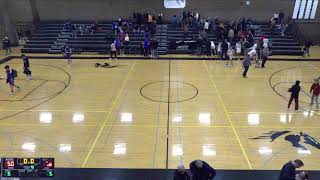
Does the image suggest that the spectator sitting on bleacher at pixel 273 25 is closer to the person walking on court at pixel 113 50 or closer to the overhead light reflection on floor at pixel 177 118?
the person walking on court at pixel 113 50

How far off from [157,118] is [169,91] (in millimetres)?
3312

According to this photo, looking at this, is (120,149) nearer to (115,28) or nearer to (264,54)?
(264,54)

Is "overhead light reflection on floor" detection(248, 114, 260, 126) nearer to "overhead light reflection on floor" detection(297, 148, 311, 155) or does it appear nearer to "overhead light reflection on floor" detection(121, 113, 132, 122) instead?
"overhead light reflection on floor" detection(297, 148, 311, 155)

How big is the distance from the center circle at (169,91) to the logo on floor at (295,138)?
4.44 metres

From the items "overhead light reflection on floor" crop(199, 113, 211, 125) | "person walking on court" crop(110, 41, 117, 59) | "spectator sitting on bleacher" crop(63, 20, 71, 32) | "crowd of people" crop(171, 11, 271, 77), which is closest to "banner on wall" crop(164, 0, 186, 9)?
"crowd of people" crop(171, 11, 271, 77)

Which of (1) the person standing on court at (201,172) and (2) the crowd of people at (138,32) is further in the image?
(2) the crowd of people at (138,32)

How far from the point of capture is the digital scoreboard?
21.8 ft

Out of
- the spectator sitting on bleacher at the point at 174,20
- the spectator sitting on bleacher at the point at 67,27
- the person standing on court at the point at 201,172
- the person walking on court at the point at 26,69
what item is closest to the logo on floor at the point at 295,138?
the person standing on court at the point at 201,172

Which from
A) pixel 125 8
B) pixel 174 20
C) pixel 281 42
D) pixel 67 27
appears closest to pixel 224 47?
pixel 281 42

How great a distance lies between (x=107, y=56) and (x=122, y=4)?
668 centimetres

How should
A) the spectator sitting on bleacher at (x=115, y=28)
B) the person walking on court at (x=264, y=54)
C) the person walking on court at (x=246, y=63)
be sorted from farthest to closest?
the spectator sitting on bleacher at (x=115, y=28)
the person walking on court at (x=264, y=54)
the person walking on court at (x=246, y=63)

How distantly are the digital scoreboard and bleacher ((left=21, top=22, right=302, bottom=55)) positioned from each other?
58.1 ft

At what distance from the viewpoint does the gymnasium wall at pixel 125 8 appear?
27.5m

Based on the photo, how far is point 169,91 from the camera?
15.8m
